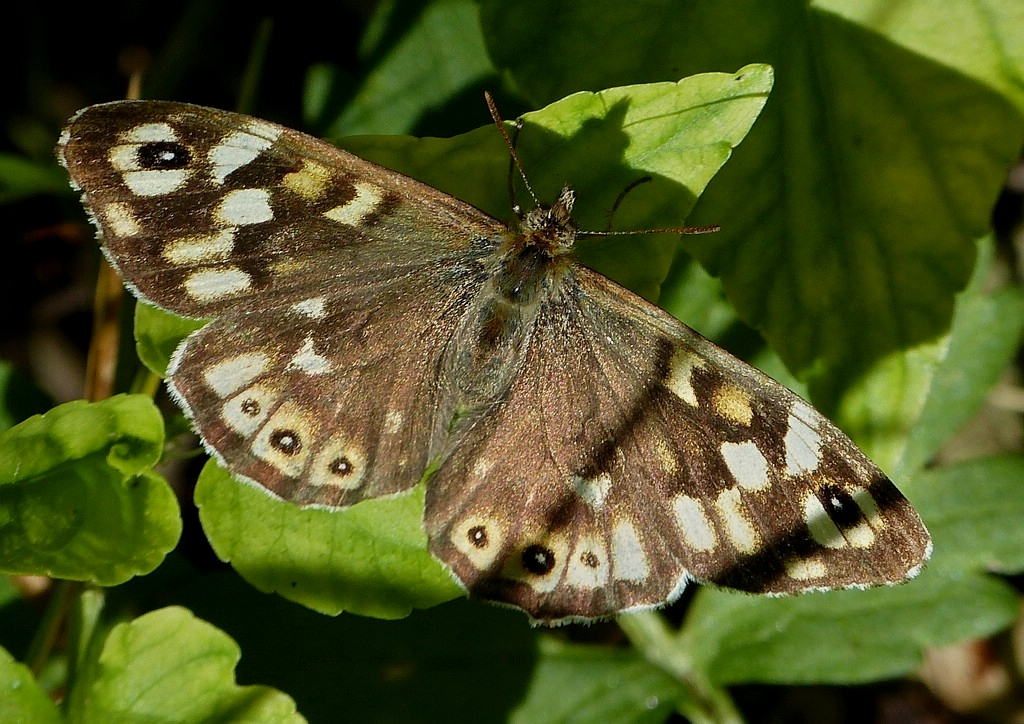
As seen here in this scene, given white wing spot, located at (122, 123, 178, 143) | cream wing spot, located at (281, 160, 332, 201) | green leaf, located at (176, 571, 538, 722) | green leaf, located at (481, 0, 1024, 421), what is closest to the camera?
white wing spot, located at (122, 123, 178, 143)

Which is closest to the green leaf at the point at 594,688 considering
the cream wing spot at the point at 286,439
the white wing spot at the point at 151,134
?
the cream wing spot at the point at 286,439

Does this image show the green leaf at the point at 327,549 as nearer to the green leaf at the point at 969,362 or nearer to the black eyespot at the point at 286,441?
the black eyespot at the point at 286,441

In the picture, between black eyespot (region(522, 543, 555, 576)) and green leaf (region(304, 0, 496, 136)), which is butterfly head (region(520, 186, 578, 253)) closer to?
black eyespot (region(522, 543, 555, 576))

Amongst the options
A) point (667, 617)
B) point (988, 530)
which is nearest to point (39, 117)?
point (667, 617)

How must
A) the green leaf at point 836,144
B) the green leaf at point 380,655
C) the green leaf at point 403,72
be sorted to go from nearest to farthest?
the green leaf at point 836,144 → the green leaf at point 380,655 → the green leaf at point 403,72

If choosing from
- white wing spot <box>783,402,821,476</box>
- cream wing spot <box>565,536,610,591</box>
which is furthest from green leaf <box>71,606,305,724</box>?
white wing spot <box>783,402,821,476</box>

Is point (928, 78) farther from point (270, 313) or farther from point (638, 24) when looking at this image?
point (270, 313)

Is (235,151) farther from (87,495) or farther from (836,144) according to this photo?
(836,144)
